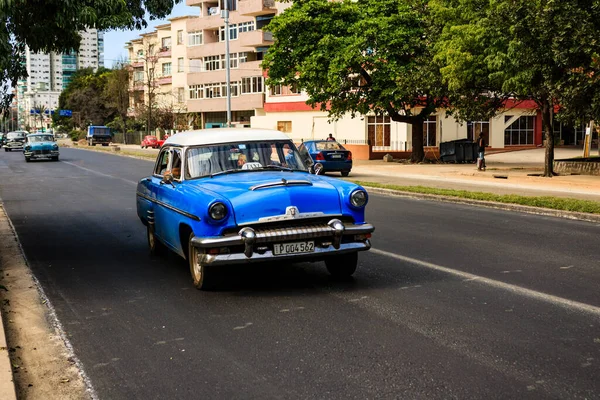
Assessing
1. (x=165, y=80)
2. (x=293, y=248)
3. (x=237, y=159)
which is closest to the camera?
(x=293, y=248)

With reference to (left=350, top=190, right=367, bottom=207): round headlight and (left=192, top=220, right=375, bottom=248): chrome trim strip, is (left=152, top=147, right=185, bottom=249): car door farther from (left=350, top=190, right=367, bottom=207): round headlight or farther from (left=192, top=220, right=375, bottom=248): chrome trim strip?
(left=350, top=190, right=367, bottom=207): round headlight

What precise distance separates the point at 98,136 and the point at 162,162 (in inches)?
3092

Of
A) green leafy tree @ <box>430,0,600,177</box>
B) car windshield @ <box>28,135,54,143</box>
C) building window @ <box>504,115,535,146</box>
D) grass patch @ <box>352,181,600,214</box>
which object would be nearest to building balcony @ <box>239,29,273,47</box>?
building window @ <box>504,115,535,146</box>

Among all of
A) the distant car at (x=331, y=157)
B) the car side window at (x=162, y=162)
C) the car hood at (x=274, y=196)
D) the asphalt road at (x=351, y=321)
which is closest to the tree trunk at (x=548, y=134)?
the distant car at (x=331, y=157)

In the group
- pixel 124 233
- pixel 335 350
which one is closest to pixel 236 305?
pixel 335 350

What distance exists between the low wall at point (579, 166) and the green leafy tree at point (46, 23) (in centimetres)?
2145

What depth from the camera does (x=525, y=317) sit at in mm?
6633

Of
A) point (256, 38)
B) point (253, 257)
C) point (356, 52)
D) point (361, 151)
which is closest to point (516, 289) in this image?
point (253, 257)

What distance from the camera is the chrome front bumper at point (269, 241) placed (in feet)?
24.1

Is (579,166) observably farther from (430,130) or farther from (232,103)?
(232,103)

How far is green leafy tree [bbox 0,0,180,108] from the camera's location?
8969 millimetres

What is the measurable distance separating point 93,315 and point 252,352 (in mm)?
2130

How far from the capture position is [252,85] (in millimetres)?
73938

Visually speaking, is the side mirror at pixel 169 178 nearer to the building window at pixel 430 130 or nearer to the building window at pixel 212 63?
the building window at pixel 430 130
